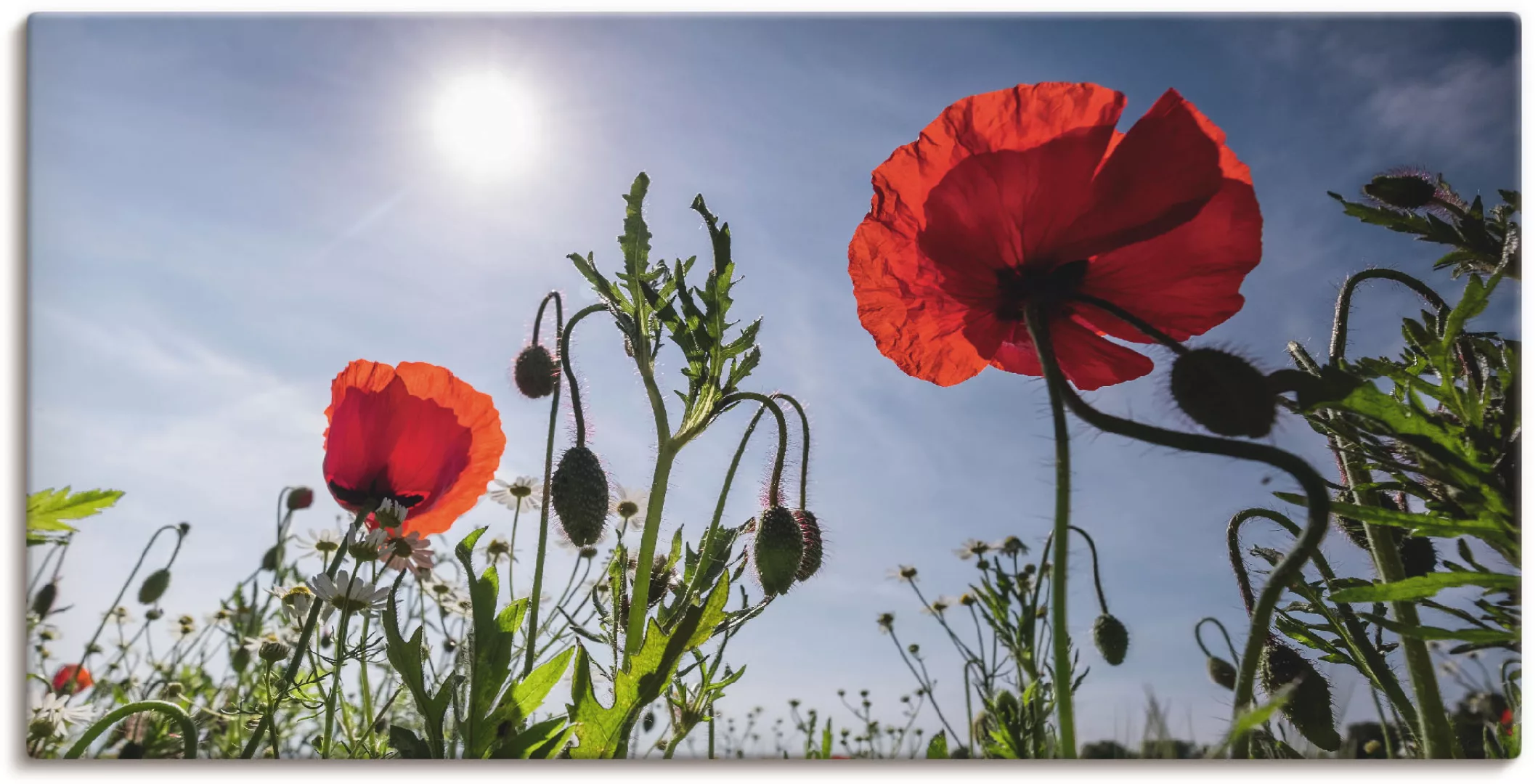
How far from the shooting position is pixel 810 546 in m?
1.35

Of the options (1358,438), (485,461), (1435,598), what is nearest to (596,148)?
(485,461)

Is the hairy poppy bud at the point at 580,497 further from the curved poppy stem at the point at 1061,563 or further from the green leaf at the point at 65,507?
the curved poppy stem at the point at 1061,563

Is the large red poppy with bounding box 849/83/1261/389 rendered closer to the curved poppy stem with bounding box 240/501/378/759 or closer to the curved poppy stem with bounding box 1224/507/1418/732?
the curved poppy stem with bounding box 1224/507/1418/732

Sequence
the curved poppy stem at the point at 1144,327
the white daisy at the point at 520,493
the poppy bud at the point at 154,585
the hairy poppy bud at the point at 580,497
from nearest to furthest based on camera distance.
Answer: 1. the curved poppy stem at the point at 1144,327
2. the hairy poppy bud at the point at 580,497
3. the poppy bud at the point at 154,585
4. the white daisy at the point at 520,493

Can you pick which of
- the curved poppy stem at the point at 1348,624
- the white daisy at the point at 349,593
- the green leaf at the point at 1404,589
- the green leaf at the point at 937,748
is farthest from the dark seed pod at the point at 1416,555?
the white daisy at the point at 349,593

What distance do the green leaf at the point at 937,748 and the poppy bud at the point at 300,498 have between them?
134 centimetres

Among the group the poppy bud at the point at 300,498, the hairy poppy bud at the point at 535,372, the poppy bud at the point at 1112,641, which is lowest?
the poppy bud at the point at 1112,641

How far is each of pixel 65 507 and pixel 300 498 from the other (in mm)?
794

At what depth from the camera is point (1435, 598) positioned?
39.3 inches

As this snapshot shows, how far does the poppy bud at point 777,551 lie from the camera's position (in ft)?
3.99

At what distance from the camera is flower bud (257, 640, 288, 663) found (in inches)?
53.1

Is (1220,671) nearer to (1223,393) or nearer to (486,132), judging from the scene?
(1223,393)

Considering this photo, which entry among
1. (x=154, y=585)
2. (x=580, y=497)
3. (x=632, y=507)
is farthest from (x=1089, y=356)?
(x=154, y=585)
